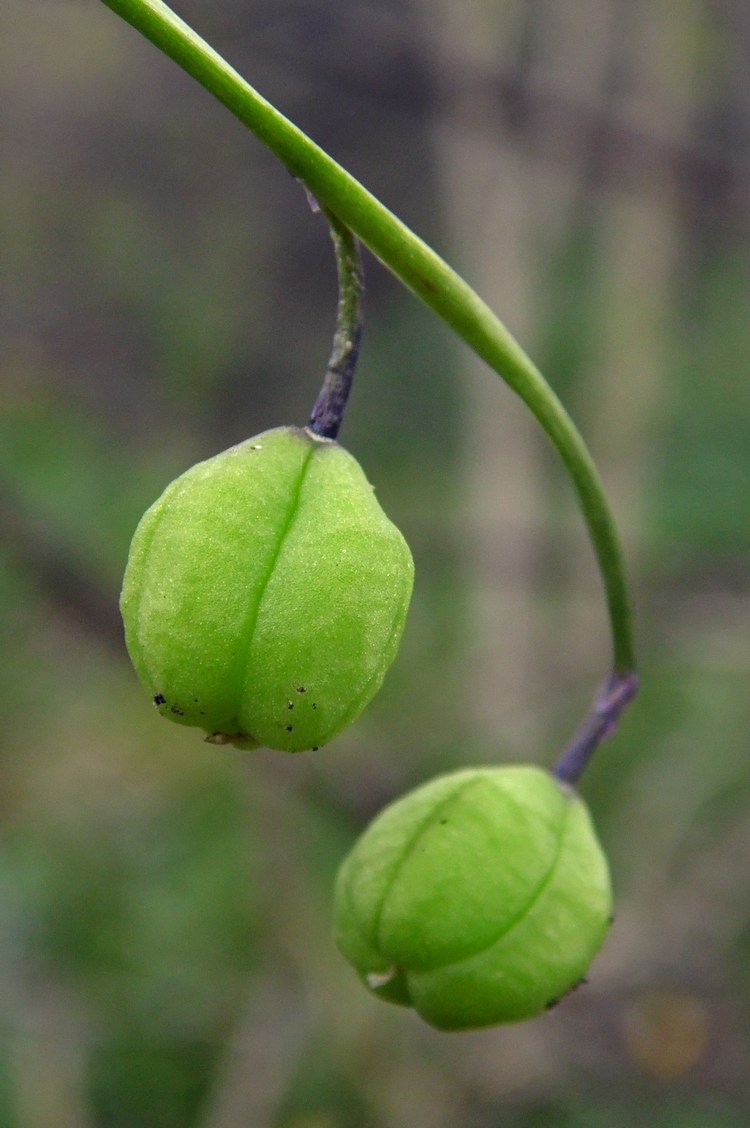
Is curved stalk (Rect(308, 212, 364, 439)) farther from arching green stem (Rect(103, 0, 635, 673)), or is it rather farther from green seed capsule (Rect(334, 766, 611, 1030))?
green seed capsule (Rect(334, 766, 611, 1030))

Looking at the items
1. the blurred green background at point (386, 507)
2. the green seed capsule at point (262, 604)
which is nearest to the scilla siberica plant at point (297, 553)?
the green seed capsule at point (262, 604)

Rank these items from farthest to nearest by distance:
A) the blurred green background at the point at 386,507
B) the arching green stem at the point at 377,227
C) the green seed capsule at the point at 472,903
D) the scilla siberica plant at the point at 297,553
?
the blurred green background at the point at 386,507 → the green seed capsule at the point at 472,903 → the scilla siberica plant at the point at 297,553 → the arching green stem at the point at 377,227

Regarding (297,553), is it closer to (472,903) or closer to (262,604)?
(262,604)

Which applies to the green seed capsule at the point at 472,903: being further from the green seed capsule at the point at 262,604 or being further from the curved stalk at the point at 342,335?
the curved stalk at the point at 342,335

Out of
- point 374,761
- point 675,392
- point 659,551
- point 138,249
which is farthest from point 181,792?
point 138,249

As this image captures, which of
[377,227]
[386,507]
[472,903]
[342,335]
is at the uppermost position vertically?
[377,227]

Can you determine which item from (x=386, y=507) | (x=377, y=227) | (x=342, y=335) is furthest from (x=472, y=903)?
(x=386, y=507)

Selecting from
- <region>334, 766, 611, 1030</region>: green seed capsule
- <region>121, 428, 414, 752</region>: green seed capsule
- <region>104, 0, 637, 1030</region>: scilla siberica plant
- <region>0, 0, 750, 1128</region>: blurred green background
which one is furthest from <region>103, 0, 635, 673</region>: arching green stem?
<region>0, 0, 750, 1128</region>: blurred green background
